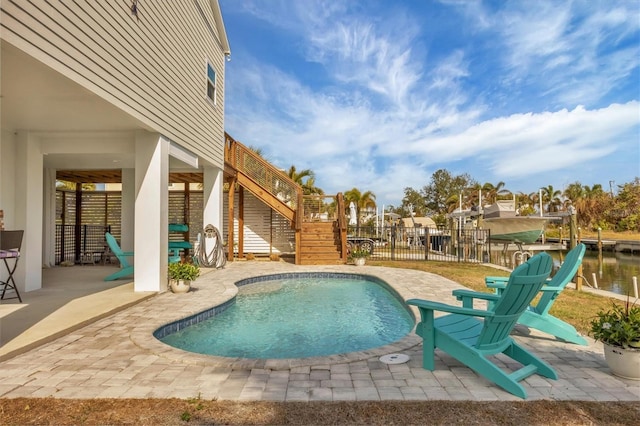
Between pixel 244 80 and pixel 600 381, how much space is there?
17151 millimetres

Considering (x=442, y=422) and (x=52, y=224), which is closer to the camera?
(x=442, y=422)

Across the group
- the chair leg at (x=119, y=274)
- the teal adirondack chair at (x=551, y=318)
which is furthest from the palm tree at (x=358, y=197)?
the teal adirondack chair at (x=551, y=318)

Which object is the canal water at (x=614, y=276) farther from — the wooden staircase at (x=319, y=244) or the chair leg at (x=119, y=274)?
the chair leg at (x=119, y=274)

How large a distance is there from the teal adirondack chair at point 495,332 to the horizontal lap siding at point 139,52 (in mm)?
4774

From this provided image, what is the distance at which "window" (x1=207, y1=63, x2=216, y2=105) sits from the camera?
399 inches

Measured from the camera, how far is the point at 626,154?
13430mm

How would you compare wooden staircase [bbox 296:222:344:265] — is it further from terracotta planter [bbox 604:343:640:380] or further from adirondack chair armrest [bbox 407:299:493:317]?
terracotta planter [bbox 604:343:640:380]

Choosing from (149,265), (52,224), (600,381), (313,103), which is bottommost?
(600,381)

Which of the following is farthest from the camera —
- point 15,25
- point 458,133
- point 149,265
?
point 458,133

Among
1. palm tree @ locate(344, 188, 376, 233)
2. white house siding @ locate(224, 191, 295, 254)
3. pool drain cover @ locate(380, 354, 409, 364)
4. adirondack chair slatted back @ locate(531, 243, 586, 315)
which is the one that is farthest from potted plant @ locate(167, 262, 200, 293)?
palm tree @ locate(344, 188, 376, 233)

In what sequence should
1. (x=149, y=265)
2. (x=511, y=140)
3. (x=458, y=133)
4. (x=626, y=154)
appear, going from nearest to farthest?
(x=149, y=265)
(x=626, y=154)
(x=511, y=140)
(x=458, y=133)

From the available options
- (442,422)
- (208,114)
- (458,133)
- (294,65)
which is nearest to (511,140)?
(458,133)

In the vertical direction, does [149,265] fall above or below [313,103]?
below

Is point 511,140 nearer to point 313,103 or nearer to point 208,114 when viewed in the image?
point 313,103
